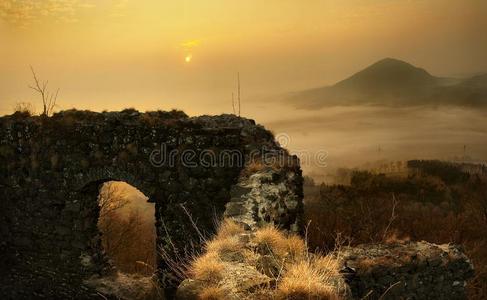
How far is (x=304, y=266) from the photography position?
14.1 feet

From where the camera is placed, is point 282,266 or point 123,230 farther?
point 123,230

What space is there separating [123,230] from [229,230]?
17.4 meters

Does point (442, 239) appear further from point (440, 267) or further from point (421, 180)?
point (421, 180)

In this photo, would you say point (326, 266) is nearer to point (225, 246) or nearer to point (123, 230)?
point (225, 246)

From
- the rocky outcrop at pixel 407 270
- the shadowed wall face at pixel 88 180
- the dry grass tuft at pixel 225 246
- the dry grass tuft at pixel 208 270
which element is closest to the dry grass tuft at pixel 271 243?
the dry grass tuft at pixel 225 246

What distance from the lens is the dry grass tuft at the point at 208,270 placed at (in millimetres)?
4539

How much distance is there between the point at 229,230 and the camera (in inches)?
229

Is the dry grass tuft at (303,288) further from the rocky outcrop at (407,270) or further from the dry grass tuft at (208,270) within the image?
the rocky outcrop at (407,270)

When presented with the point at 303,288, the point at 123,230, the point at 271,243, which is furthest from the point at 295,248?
the point at 123,230

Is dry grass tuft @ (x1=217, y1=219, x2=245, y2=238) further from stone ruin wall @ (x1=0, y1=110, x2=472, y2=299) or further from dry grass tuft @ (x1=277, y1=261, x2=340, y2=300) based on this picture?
dry grass tuft @ (x1=277, y1=261, x2=340, y2=300)

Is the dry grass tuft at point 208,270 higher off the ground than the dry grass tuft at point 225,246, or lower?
lower

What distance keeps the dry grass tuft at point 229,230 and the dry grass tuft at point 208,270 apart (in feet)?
2.81

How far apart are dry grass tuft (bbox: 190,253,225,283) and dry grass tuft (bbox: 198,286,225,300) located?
210 millimetres

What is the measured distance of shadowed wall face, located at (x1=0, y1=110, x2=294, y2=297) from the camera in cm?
830
